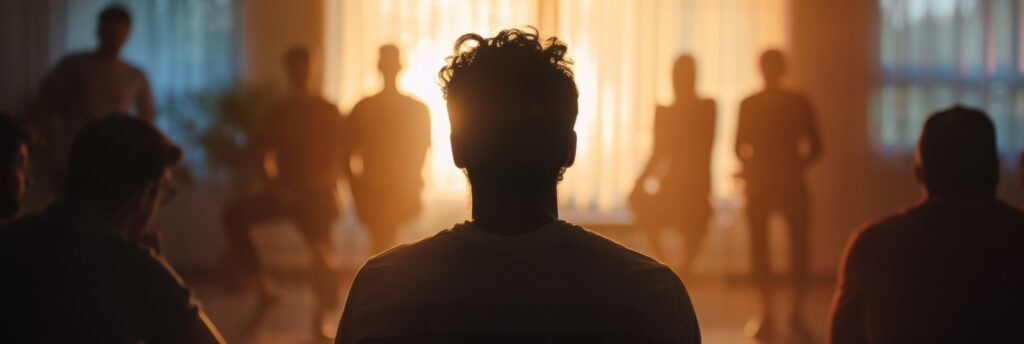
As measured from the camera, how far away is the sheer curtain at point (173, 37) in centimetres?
735

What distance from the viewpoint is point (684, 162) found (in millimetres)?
5098

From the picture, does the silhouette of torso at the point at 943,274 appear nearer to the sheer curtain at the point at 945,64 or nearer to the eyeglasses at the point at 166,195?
the eyeglasses at the point at 166,195

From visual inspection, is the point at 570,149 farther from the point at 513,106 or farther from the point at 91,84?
the point at 91,84

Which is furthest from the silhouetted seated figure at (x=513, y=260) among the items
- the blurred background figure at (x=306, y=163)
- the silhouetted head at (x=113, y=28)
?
the silhouetted head at (x=113, y=28)

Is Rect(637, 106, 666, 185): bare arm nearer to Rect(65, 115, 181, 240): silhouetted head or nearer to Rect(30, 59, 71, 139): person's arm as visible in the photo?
Rect(30, 59, 71, 139): person's arm

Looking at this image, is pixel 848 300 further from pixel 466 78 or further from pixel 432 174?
pixel 432 174

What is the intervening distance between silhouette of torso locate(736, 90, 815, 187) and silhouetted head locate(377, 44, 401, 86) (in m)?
1.53

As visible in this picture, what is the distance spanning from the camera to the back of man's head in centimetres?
169

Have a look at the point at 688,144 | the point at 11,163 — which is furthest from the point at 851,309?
the point at 688,144

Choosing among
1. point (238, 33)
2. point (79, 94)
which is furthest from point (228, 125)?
point (79, 94)

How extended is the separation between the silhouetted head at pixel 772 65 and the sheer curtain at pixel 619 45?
232cm

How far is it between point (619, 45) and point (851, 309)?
5574 millimetres

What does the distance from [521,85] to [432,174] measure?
6.28 meters

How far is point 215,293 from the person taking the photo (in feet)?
21.7
